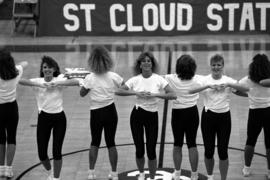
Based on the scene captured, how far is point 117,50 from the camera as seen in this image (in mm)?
16500

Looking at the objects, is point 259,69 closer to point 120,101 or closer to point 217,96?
point 217,96

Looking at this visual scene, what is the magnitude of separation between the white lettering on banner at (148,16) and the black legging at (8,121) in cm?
929

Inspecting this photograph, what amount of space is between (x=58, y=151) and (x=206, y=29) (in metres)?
10.3

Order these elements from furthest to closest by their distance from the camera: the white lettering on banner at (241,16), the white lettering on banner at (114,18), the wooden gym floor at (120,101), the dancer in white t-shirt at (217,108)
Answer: the white lettering on banner at (114,18) → the white lettering on banner at (241,16) → the wooden gym floor at (120,101) → the dancer in white t-shirt at (217,108)

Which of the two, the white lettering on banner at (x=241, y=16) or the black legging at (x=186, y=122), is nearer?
the black legging at (x=186, y=122)

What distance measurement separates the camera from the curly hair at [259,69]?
781 cm

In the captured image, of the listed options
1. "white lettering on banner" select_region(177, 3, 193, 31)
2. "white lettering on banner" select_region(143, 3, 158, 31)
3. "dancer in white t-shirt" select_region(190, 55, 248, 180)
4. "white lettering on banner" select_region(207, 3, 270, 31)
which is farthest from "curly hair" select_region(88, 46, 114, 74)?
"white lettering on banner" select_region(207, 3, 270, 31)

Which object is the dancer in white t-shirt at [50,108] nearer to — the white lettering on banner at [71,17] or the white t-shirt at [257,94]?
the white t-shirt at [257,94]

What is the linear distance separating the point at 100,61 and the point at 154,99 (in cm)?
83

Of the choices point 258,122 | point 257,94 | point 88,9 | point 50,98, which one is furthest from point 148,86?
point 88,9

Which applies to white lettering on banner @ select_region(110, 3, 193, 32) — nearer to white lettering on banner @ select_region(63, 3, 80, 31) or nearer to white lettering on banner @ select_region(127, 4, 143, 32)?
white lettering on banner @ select_region(127, 4, 143, 32)

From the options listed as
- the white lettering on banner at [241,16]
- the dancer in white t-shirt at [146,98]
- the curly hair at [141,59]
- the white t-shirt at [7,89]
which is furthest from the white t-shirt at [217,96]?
the white lettering on banner at [241,16]

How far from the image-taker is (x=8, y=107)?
8211 millimetres

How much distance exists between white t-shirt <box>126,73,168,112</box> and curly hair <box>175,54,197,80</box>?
0.23 m
